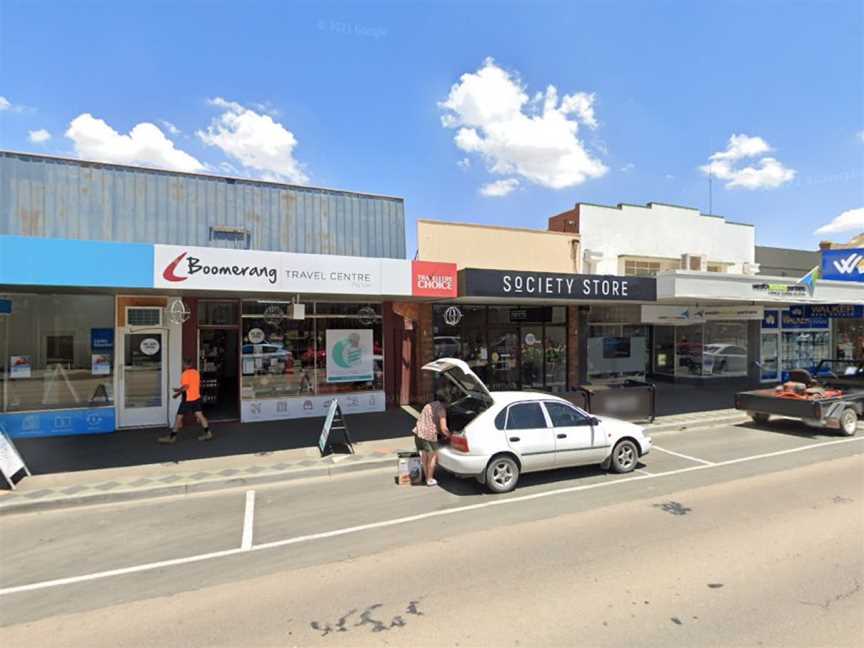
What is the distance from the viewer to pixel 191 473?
8.58 metres

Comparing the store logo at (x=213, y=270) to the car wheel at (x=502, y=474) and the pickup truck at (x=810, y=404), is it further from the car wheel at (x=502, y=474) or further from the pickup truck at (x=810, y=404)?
the pickup truck at (x=810, y=404)

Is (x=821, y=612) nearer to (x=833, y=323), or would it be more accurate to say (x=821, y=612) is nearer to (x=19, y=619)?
(x=19, y=619)

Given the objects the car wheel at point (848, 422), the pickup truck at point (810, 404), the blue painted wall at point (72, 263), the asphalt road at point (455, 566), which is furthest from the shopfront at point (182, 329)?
the car wheel at point (848, 422)

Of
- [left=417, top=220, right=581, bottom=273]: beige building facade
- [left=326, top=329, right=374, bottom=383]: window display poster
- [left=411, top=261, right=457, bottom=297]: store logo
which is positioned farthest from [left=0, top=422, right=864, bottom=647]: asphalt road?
[left=417, top=220, right=581, bottom=273]: beige building facade

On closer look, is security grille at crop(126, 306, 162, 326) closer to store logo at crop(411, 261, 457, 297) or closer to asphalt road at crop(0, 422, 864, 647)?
asphalt road at crop(0, 422, 864, 647)

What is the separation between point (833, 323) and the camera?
2314cm

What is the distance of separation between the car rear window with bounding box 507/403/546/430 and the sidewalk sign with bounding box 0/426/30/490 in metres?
7.82

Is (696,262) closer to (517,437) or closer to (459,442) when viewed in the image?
(517,437)

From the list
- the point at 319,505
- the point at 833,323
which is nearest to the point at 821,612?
the point at 319,505

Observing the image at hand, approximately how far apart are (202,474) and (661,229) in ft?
57.4

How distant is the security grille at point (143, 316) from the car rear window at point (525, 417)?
911 centimetres

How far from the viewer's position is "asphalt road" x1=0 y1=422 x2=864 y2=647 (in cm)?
405

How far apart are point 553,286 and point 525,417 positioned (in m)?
4.38

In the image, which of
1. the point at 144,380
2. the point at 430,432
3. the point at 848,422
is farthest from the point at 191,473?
the point at 848,422
